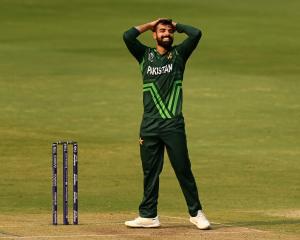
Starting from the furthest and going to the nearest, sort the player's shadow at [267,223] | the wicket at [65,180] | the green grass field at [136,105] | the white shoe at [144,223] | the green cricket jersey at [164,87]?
1. the green grass field at [136,105]
2. the player's shadow at [267,223]
3. the white shoe at [144,223]
4. the wicket at [65,180]
5. the green cricket jersey at [164,87]

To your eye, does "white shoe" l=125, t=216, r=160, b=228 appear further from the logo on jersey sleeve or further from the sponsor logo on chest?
the logo on jersey sleeve

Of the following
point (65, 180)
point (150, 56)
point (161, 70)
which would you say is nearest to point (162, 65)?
point (161, 70)

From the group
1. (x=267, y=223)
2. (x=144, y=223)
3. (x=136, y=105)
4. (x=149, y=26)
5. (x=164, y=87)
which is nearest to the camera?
(x=164, y=87)

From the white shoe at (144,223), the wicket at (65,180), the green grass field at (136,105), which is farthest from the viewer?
the green grass field at (136,105)

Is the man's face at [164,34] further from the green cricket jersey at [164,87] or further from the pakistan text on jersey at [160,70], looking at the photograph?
the pakistan text on jersey at [160,70]

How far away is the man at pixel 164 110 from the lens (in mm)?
14633

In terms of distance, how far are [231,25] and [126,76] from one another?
13.0 m

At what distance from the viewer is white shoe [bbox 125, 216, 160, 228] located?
14.9 meters

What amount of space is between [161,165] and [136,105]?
1623 cm

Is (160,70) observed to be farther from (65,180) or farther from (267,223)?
(267,223)

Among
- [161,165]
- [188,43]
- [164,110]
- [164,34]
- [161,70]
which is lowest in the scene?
[161,165]

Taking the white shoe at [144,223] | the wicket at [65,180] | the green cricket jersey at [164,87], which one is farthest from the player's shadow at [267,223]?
the wicket at [65,180]

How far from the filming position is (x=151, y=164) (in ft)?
48.6

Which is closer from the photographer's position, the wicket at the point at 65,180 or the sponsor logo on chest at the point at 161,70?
the sponsor logo on chest at the point at 161,70
